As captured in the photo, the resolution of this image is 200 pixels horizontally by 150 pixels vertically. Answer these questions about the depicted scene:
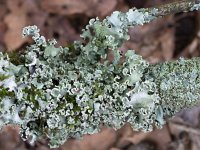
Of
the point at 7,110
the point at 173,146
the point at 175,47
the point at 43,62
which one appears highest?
the point at 175,47

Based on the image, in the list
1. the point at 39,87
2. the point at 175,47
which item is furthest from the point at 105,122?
the point at 175,47

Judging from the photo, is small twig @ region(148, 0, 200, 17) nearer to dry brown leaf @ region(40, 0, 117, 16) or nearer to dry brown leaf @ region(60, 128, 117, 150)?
dry brown leaf @ region(60, 128, 117, 150)

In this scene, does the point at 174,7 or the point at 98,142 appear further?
the point at 98,142

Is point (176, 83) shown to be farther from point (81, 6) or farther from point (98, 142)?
point (81, 6)

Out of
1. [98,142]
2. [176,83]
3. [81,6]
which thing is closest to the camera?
[176,83]

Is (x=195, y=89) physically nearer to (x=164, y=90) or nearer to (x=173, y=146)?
(x=164, y=90)

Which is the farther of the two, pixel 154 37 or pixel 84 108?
pixel 154 37

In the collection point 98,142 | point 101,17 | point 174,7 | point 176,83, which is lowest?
point 176,83

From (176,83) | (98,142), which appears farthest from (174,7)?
(98,142)

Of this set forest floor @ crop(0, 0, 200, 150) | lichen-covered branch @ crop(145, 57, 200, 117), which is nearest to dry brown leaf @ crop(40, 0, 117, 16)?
forest floor @ crop(0, 0, 200, 150)

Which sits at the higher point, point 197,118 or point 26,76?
point 197,118

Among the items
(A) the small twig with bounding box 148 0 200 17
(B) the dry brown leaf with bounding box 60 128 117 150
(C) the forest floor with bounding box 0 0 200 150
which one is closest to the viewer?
(A) the small twig with bounding box 148 0 200 17
